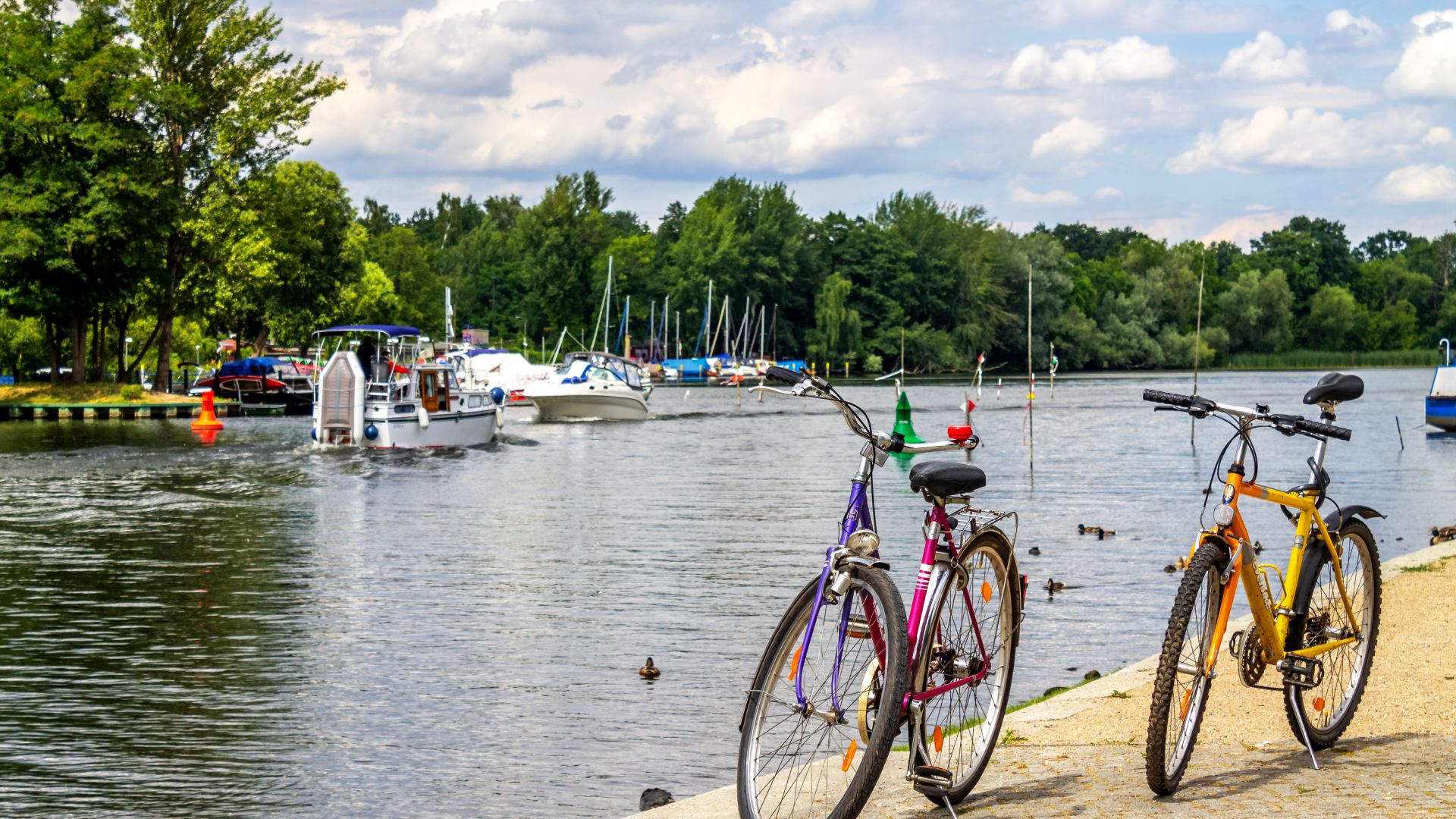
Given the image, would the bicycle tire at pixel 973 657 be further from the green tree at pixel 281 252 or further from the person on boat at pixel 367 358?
the green tree at pixel 281 252

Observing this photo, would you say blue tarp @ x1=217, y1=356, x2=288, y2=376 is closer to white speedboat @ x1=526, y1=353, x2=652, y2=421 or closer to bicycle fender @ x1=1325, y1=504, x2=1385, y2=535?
white speedboat @ x1=526, y1=353, x2=652, y2=421

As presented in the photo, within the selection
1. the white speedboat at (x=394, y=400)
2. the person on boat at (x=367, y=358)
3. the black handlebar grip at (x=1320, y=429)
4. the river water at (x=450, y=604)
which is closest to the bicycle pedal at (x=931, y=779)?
the black handlebar grip at (x=1320, y=429)

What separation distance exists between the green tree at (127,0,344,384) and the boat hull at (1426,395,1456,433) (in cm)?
4395

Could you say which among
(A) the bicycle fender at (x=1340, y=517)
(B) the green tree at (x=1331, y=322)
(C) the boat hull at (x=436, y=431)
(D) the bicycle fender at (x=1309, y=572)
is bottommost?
(C) the boat hull at (x=436, y=431)

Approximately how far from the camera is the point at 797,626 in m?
5.53

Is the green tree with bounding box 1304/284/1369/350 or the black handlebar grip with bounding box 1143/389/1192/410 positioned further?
the green tree with bounding box 1304/284/1369/350

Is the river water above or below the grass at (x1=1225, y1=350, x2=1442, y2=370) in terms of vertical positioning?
below

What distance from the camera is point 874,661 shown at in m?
5.70

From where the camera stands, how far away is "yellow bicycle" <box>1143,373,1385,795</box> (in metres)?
5.97

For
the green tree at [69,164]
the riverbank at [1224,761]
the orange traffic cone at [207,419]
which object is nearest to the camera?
the riverbank at [1224,761]

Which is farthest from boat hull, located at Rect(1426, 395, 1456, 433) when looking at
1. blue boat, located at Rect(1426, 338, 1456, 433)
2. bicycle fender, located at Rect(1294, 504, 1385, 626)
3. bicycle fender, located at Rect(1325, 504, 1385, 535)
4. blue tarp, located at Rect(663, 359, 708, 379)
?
blue tarp, located at Rect(663, 359, 708, 379)

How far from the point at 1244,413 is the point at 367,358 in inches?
1485

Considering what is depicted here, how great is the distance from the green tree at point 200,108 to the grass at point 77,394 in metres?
4.83

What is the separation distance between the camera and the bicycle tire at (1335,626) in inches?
265
